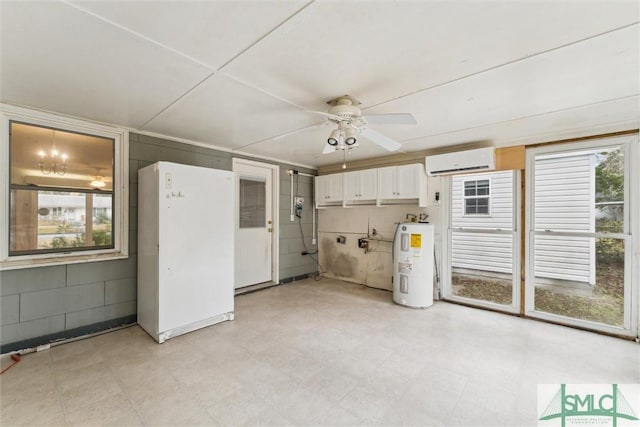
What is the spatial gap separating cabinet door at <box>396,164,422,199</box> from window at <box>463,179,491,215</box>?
849 millimetres

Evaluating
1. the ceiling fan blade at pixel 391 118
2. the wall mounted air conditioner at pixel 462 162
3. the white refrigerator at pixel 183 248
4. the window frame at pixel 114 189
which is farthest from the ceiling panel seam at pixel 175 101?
the wall mounted air conditioner at pixel 462 162

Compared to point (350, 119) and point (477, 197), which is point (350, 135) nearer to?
point (350, 119)

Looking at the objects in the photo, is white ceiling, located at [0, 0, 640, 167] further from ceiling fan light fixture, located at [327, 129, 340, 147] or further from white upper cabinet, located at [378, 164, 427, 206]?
white upper cabinet, located at [378, 164, 427, 206]

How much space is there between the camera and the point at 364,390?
2041mm

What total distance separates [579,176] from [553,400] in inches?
106

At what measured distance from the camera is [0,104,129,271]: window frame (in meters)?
2.47

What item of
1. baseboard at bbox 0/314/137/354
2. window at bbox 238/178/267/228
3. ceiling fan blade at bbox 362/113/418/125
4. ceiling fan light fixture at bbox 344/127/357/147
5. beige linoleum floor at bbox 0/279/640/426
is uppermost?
ceiling fan blade at bbox 362/113/418/125

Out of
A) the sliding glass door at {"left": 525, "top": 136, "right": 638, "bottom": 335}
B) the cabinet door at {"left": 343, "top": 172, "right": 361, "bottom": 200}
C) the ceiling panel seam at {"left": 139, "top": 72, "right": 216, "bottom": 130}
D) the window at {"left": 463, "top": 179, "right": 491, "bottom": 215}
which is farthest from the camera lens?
the cabinet door at {"left": 343, "top": 172, "right": 361, "bottom": 200}

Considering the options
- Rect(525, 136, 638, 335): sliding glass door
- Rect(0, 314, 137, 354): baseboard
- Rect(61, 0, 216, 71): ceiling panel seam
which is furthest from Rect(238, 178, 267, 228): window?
Rect(525, 136, 638, 335): sliding glass door

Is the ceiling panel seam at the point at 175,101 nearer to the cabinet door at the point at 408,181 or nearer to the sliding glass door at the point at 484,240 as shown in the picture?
the cabinet door at the point at 408,181

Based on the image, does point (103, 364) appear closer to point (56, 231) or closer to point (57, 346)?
point (57, 346)

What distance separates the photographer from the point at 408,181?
13.6 feet

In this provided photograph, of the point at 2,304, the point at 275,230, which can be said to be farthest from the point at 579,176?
the point at 2,304

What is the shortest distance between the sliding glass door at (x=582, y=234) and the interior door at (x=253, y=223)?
4.02 metres
